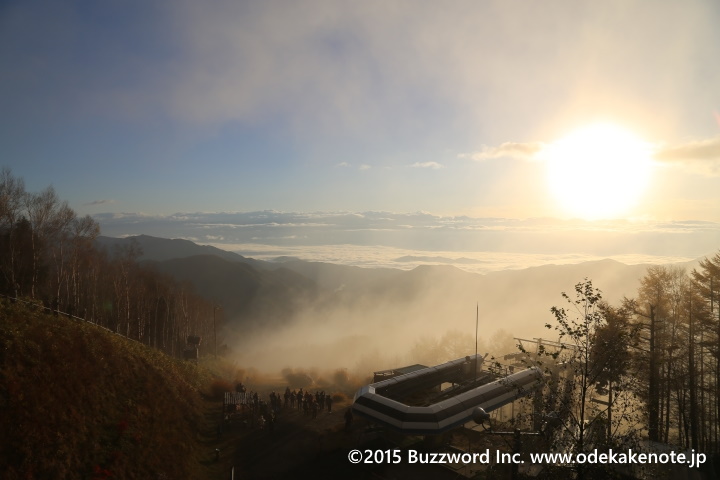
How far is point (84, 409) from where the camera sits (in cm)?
2489

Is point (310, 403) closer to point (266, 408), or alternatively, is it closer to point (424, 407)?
point (266, 408)

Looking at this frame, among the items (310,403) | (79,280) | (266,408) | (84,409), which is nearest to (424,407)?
(310,403)

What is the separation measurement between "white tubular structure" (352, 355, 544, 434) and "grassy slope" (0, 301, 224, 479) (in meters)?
12.8

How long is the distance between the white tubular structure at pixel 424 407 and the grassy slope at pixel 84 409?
12.8 m

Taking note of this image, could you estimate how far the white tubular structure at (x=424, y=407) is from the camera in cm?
2998

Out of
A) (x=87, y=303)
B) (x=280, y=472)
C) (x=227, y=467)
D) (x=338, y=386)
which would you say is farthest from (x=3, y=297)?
(x=338, y=386)

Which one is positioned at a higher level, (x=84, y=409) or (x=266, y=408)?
(x=84, y=409)

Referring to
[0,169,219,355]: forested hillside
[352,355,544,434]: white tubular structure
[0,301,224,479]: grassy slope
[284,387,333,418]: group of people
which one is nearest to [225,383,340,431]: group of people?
[284,387,333,418]: group of people

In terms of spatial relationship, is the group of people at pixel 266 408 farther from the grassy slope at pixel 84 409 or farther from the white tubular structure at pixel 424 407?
the white tubular structure at pixel 424 407

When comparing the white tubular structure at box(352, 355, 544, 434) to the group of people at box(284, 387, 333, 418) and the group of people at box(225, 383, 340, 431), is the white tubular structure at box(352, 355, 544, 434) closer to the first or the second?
the group of people at box(284, 387, 333, 418)

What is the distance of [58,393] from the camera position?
79.3 feet

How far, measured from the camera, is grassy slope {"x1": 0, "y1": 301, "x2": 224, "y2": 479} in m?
20.7

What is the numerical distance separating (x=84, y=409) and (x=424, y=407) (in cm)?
2286

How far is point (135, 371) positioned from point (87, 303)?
30690 mm
